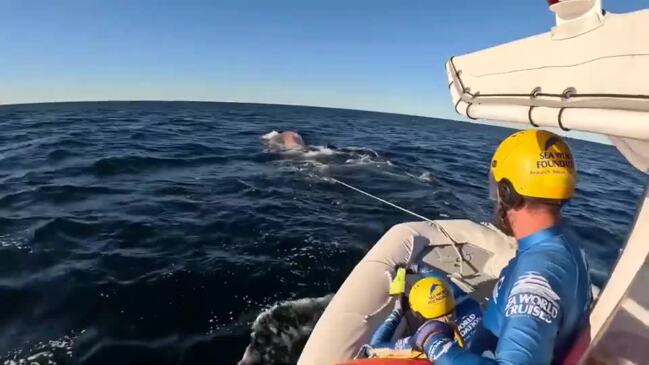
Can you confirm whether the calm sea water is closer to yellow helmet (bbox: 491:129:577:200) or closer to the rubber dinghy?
the rubber dinghy

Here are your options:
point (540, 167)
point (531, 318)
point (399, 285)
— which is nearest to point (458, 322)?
point (399, 285)

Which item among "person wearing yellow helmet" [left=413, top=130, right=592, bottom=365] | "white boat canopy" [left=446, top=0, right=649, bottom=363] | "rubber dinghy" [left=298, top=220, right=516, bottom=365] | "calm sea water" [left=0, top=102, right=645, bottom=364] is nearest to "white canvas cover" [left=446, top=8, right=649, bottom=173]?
"white boat canopy" [left=446, top=0, right=649, bottom=363]

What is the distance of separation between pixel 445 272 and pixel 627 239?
3.28 meters

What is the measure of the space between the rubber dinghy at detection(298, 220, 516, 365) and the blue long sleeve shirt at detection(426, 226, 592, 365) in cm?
199

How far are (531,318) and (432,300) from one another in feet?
6.09

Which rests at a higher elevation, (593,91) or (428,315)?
(593,91)

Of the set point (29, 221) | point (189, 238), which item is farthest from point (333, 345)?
point (29, 221)

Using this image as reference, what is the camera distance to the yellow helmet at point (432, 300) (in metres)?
3.91

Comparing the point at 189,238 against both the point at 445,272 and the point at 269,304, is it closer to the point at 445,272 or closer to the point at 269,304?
the point at 269,304

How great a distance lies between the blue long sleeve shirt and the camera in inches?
82.8

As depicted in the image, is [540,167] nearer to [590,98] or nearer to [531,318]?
[590,98]

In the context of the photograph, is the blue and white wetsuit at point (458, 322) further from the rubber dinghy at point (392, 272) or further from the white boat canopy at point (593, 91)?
the white boat canopy at point (593, 91)

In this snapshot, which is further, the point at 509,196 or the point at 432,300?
the point at 432,300

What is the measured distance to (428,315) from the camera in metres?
3.93
